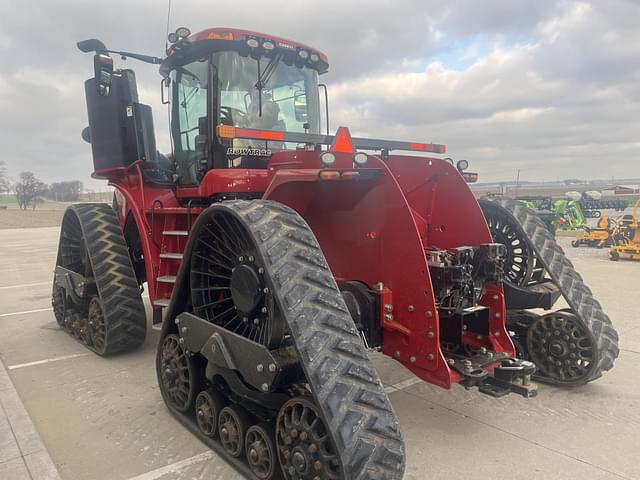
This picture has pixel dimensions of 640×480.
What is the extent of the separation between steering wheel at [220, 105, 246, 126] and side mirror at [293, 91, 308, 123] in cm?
64

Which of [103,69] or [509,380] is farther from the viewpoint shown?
[103,69]

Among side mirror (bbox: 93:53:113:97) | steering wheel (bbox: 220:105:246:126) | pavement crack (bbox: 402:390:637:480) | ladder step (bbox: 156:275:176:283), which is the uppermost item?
side mirror (bbox: 93:53:113:97)

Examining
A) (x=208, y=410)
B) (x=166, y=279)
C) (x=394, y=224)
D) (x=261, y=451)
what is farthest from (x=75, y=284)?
(x=394, y=224)

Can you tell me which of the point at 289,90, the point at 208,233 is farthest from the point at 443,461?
the point at 289,90

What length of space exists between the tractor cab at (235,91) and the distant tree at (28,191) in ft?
217

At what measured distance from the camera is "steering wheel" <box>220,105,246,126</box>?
4.39 m

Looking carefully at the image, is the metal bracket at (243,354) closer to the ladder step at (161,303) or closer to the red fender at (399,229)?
the red fender at (399,229)

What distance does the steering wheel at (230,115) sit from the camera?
4.39 m

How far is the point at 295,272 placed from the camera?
258 cm

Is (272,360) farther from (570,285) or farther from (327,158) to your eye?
(570,285)

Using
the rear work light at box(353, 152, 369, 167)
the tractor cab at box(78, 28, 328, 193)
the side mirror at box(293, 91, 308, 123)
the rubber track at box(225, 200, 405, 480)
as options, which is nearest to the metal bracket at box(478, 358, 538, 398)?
the rubber track at box(225, 200, 405, 480)

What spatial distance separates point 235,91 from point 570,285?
3.49 metres

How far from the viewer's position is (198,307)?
11.3ft

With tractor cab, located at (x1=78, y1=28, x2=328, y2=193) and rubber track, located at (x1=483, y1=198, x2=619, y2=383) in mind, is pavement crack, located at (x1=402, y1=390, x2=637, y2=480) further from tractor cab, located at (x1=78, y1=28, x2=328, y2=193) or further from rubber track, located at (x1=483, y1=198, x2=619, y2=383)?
tractor cab, located at (x1=78, y1=28, x2=328, y2=193)
